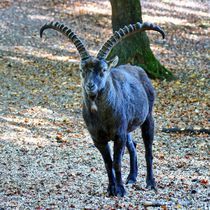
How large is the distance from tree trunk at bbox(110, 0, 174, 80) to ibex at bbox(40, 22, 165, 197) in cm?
910

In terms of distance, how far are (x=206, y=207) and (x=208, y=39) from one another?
1707 centimetres

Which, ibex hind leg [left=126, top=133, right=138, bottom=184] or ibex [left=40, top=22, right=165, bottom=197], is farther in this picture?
ibex hind leg [left=126, top=133, right=138, bottom=184]

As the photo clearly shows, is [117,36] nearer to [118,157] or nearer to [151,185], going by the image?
[118,157]

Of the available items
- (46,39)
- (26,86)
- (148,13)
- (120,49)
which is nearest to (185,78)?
(120,49)

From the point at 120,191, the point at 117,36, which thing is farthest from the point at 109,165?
the point at 117,36

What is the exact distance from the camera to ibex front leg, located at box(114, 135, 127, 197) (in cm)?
886

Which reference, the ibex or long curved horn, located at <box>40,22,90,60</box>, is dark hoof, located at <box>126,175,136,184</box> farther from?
long curved horn, located at <box>40,22,90,60</box>

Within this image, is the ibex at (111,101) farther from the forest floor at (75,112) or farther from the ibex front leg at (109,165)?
the forest floor at (75,112)

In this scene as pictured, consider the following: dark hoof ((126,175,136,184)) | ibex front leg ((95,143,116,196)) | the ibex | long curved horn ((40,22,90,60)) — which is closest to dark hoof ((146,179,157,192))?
the ibex

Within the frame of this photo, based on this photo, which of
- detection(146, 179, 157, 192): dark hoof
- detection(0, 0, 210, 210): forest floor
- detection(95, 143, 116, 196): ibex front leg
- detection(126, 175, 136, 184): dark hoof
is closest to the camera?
detection(95, 143, 116, 196): ibex front leg

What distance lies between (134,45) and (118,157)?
10491 millimetres

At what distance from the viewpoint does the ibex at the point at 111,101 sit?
8411 millimetres

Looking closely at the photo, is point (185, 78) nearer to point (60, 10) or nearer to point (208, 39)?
point (208, 39)

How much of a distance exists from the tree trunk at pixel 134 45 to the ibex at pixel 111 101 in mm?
9095
